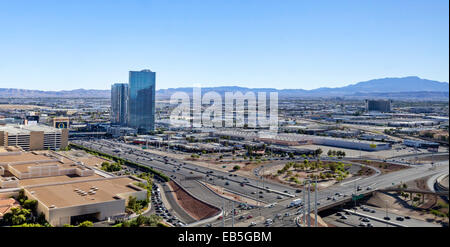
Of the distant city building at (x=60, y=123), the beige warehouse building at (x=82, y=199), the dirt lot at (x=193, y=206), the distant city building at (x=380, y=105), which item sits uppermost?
the distant city building at (x=380, y=105)

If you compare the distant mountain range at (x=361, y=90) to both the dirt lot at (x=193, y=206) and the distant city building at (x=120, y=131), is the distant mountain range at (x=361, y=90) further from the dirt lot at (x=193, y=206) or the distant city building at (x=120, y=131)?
the dirt lot at (x=193, y=206)

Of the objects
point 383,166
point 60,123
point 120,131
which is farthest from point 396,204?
point 60,123

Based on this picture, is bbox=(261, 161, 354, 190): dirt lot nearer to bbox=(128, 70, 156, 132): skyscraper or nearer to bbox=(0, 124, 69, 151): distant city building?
bbox=(0, 124, 69, 151): distant city building

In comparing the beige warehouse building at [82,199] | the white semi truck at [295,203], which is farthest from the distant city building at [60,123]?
the white semi truck at [295,203]

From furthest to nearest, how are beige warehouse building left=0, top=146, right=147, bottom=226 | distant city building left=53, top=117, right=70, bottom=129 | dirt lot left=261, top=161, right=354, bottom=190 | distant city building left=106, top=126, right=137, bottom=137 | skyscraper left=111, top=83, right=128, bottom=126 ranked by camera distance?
skyscraper left=111, top=83, right=128, bottom=126
distant city building left=106, top=126, right=137, bottom=137
distant city building left=53, top=117, right=70, bottom=129
dirt lot left=261, top=161, right=354, bottom=190
beige warehouse building left=0, top=146, right=147, bottom=226

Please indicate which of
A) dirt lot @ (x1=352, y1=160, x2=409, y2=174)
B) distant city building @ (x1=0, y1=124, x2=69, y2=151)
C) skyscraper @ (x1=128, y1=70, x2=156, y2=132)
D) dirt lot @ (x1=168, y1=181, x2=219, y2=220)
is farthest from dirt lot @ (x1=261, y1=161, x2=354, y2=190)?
skyscraper @ (x1=128, y1=70, x2=156, y2=132)

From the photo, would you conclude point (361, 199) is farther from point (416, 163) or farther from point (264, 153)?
point (264, 153)
